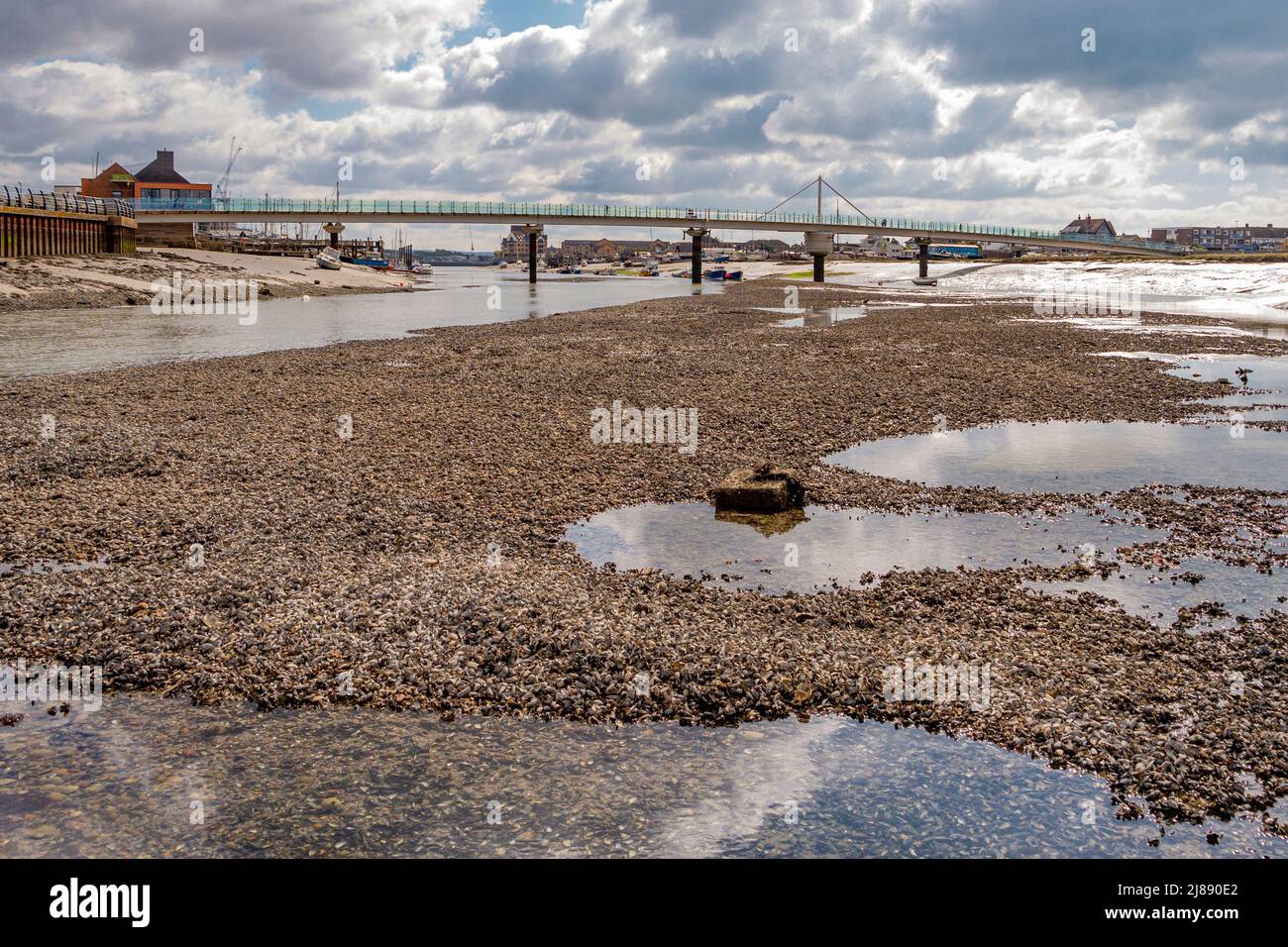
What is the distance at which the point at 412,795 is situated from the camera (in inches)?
299

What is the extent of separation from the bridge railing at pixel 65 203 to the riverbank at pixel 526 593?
206ft

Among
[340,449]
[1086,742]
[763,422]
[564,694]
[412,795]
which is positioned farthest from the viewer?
[763,422]

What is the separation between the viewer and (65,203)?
8469 centimetres

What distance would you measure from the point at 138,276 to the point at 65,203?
15369mm

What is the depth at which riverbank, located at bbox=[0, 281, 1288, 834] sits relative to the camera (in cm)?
895

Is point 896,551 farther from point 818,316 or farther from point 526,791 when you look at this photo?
point 818,316

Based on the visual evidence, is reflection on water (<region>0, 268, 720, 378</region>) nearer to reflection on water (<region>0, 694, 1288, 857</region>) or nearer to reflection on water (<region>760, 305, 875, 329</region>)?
reflection on water (<region>760, 305, 875, 329</region>)

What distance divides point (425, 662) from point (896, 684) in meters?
4.48

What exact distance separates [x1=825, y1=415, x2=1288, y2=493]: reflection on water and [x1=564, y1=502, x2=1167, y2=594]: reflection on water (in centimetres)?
244

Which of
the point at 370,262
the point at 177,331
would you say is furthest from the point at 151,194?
the point at 177,331

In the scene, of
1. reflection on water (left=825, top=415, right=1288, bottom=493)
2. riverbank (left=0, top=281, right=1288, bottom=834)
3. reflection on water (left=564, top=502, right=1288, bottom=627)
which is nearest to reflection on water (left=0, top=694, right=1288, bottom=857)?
riverbank (left=0, top=281, right=1288, bottom=834)

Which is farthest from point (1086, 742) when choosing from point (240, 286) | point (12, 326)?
point (240, 286)
